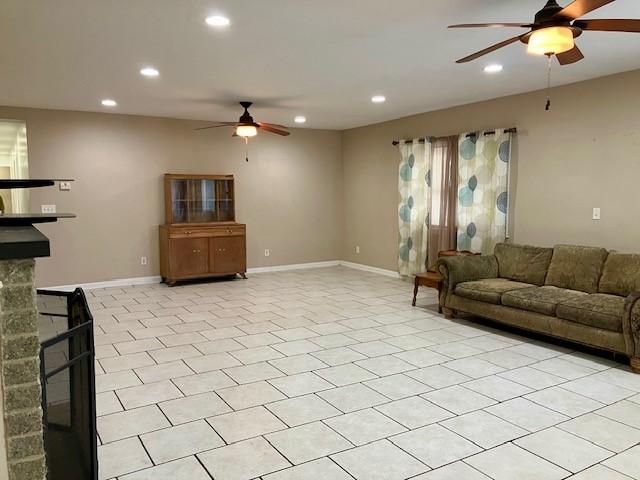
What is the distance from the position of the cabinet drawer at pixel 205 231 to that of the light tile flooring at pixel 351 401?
188 cm

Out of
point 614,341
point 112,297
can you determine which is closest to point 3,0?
point 112,297

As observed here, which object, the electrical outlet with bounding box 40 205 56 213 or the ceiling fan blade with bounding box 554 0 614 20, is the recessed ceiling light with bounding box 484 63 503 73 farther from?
the electrical outlet with bounding box 40 205 56 213

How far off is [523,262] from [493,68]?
2.13 meters

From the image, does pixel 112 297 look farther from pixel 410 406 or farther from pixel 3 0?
pixel 410 406

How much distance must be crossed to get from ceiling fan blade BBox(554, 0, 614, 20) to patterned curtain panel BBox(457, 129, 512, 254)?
11.6 ft

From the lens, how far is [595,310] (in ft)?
13.0

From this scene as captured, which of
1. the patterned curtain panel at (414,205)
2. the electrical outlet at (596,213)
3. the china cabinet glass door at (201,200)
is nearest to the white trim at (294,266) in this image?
the china cabinet glass door at (201,200)

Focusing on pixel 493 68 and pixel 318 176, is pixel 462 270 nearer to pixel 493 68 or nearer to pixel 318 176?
pixel 493 68

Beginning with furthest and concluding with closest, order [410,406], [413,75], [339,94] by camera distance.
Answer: [339,94], [413,75], [410,406]

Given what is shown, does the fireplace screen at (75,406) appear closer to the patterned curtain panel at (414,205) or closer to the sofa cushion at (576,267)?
the sofa cushion at (576,267)

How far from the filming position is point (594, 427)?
287cm

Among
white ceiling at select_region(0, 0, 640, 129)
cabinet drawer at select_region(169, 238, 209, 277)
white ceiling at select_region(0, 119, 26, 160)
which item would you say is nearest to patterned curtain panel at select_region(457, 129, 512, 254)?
white ceiling at select_region(0, 0, 640, 129)

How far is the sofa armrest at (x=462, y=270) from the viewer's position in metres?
5.31

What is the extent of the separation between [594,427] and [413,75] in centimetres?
348
